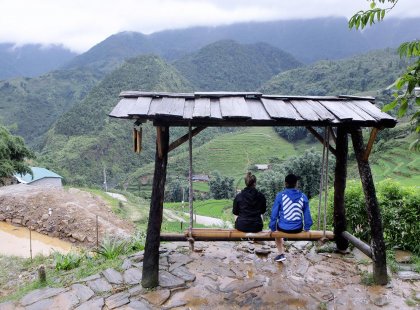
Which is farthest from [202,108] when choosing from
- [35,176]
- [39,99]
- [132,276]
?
[39,99]

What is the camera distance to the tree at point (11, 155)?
19359mm

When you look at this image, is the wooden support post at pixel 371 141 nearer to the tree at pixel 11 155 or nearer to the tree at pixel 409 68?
the tree at pixel 409 68

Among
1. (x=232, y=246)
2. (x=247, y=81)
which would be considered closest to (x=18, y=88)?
(x=247, y=81)

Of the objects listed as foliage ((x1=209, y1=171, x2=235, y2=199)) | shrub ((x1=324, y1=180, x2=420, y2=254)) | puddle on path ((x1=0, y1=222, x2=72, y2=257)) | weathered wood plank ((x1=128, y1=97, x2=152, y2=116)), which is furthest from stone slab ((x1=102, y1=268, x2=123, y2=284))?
foliage ((x1=209, y1=171, x2=235, y2=199))

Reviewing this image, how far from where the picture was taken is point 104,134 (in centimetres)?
6412

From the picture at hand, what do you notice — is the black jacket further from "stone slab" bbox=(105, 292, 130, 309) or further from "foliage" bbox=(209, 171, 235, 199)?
"foliage" bbox=(209, 171, 235, 199)

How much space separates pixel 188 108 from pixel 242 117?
2.36 feet

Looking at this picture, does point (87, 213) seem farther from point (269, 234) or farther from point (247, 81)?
point (247, 81)

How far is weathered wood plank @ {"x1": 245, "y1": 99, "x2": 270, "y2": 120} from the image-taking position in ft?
13.4

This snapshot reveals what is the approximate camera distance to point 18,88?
9831 cm

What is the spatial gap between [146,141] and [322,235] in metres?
60.1

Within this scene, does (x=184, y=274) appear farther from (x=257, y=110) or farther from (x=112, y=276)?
(x=257, y=110)

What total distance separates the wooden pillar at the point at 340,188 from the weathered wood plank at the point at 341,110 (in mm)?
887

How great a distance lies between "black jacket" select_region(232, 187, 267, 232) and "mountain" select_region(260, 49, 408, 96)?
69.4 metres
